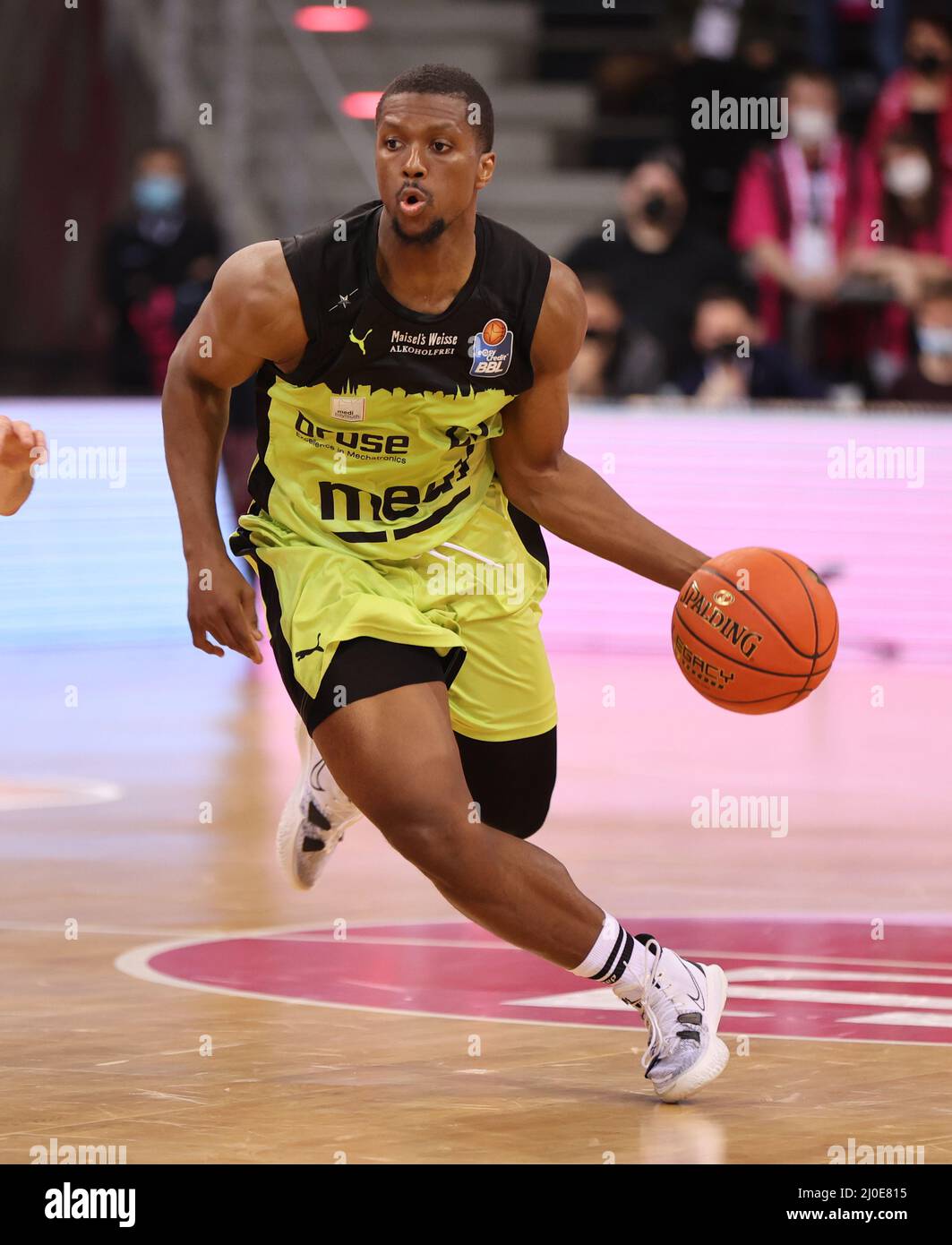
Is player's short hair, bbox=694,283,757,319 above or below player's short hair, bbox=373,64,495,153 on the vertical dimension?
above

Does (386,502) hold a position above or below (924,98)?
below

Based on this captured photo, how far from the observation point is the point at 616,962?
18.2 ft

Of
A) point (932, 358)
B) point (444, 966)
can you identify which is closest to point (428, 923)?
point (444, 966)

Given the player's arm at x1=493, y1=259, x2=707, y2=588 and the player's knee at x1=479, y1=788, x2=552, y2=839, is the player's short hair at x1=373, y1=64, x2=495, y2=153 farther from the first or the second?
the player's knee at x1=479, y1=788, x2=552, y2=839

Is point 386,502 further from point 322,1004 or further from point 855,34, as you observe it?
point 855,34

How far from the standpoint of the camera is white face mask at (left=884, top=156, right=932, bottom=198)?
1647 cm

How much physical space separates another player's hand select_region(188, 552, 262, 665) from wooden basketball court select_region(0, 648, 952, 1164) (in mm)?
980

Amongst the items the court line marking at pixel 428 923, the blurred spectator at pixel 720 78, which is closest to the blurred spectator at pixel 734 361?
the blurred spectator at pixel 720 78

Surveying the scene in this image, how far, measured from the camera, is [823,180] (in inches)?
→ 651

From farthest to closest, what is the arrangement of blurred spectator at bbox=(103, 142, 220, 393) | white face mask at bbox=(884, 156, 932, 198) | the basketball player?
blurred spectator at bbox=(103, 142, 220, 393) < white face mask at bbox=(884, 156, 932, 198) < the basketball player

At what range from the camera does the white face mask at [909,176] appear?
54.0 feet

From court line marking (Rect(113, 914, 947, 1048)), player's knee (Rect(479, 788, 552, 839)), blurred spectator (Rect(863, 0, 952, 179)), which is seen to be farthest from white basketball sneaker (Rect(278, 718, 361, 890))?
blurred spectator (Rect(863, 0, 952, 179))

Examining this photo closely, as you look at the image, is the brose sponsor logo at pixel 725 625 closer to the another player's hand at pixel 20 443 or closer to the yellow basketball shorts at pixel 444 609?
the yellow basketball shorts at pixel 444 609

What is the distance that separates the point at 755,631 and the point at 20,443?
174cm
